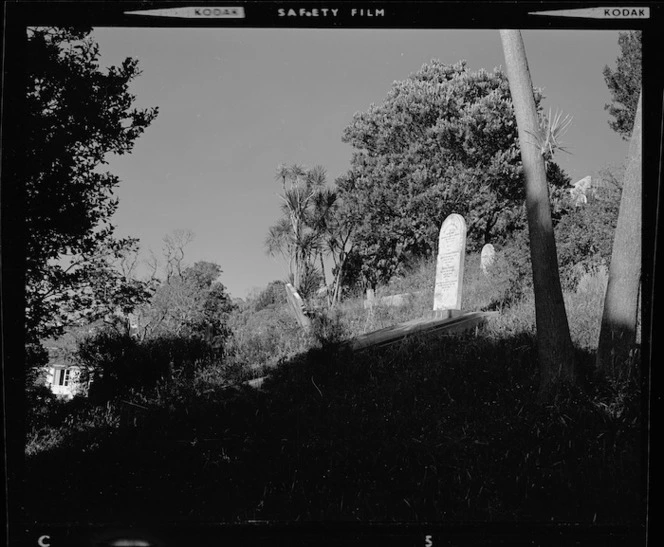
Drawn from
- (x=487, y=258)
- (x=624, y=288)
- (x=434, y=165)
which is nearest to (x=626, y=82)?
(x=624, y=288)

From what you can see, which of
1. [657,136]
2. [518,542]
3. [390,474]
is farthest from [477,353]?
[657,136]

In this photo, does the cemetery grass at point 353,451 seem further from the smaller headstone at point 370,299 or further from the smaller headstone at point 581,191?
the smaller headstone at point 370,299

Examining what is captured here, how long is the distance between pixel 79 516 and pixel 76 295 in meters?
0.88

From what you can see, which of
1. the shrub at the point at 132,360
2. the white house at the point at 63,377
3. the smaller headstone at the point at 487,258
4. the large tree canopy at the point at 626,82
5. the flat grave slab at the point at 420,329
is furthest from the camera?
the smaller headstone at the point at 487,258

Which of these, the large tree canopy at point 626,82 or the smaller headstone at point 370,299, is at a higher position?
the large tree canopy at point 626,82

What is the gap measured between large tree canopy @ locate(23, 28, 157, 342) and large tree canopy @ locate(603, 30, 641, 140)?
1839 millimetres

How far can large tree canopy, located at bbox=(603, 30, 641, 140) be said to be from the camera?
1843 mm

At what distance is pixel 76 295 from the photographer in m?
2.18

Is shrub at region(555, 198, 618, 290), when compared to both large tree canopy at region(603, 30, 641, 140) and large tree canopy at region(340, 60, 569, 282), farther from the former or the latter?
large tree canopy at region(603, 30, 641, 140)

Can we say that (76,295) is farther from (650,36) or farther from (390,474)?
(650,36)

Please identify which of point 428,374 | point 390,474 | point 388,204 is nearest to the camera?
point 390,474

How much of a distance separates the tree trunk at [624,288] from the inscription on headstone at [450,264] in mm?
2293

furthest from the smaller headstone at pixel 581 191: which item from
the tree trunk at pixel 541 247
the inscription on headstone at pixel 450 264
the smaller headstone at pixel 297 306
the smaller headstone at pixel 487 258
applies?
the smaller headstone at pixel 487 258

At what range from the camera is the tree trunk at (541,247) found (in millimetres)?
2635
